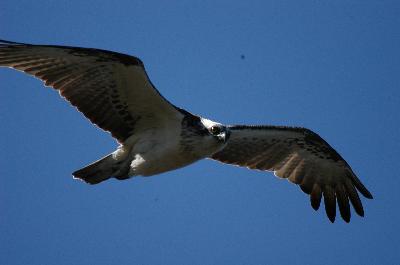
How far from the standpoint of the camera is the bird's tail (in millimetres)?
10055

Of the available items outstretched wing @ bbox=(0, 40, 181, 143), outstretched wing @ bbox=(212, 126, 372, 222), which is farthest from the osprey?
outstretched wing @ bbox=(212, 126, 372, 222)

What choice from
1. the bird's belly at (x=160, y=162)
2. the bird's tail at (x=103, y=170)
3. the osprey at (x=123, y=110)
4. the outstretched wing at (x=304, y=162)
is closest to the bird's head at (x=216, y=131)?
the osprey at (x=123, y=110)

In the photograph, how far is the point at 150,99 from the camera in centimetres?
995

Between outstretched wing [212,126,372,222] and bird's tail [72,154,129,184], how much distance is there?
2119 mm

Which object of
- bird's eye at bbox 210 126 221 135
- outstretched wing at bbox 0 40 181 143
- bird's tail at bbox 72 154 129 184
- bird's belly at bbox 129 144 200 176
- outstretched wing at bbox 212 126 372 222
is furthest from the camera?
outstretched wing at bbox 212 126 372 222

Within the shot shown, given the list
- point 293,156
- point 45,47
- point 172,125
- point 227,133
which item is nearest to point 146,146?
point 172,125

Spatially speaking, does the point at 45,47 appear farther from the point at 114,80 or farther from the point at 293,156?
the point at 293,156

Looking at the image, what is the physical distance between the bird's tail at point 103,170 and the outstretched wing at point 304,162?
2119mm

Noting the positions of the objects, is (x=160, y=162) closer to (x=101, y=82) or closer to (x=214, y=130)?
(x=214, y=130)

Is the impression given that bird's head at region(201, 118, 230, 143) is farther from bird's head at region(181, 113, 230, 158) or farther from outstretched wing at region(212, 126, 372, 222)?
outstretched wing at region(212, 126, 372, 222)

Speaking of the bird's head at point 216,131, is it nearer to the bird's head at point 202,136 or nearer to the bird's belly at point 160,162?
the bird's head at point 202,136

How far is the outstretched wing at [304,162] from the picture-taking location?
37.9ft

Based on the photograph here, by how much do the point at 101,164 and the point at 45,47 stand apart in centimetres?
193

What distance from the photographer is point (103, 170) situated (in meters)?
10.1
